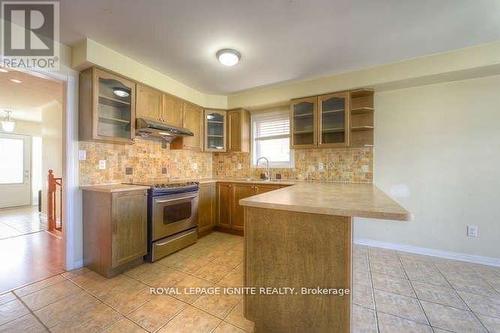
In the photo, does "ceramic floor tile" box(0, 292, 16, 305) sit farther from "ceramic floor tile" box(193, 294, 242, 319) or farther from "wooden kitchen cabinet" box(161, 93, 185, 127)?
"wooden kitchen cabinet" box(161, 93, 185, 127)

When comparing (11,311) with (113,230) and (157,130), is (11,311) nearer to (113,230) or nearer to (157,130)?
(113,230)

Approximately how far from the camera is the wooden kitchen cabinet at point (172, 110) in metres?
3.08

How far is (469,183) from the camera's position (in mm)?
2607

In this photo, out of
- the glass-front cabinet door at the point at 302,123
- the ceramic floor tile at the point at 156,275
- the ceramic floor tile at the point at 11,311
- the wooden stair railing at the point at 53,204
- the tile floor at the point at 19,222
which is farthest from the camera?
the wooden stair railing at the point at 53,204

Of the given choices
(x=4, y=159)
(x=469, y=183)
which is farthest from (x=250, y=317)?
(x=4, y=159)

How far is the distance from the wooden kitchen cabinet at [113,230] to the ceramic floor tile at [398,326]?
7.78ft

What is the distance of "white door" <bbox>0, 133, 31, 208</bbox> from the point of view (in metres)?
5.39

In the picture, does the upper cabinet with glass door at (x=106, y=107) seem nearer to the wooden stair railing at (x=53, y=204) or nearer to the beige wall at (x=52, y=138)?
the beige wall at (x=52, y=138)

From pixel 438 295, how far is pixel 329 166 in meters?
1.91

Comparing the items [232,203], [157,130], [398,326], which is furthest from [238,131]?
[398,326]

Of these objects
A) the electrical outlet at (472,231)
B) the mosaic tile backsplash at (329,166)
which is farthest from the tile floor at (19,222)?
the electrical outlet at (472,231)

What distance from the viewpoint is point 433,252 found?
8.95ft

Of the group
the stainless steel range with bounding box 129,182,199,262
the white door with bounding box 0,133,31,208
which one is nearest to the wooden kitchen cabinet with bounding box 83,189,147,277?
the stainless steel range with bounding box 129,182,199,262

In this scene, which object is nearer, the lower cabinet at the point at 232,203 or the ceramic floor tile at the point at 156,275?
the ceramic floor tile at the point at 156,275
